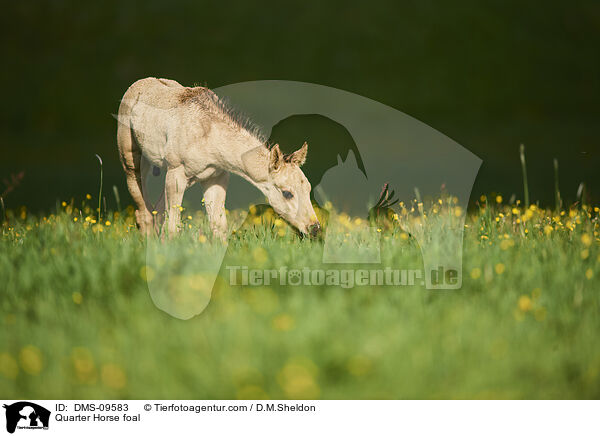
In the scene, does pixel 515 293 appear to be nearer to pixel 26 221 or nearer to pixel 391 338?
pixel 391 338

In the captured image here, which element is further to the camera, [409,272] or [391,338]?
[409,272]

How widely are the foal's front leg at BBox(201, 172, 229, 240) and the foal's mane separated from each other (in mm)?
Result: 668

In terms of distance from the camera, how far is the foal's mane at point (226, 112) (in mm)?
5902

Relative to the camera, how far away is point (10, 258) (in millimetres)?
4660

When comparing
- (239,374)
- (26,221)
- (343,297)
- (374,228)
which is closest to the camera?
(239,374)

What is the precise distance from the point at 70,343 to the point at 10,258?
6.53ft

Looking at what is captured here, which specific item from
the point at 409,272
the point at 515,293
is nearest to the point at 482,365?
the point at 515,293

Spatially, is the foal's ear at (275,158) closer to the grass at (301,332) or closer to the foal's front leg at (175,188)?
the grass at (301,332)

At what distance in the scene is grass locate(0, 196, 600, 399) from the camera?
9.13 feet

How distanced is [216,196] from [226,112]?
0.97 meters

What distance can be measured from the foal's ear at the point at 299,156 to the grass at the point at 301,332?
3.59ft
